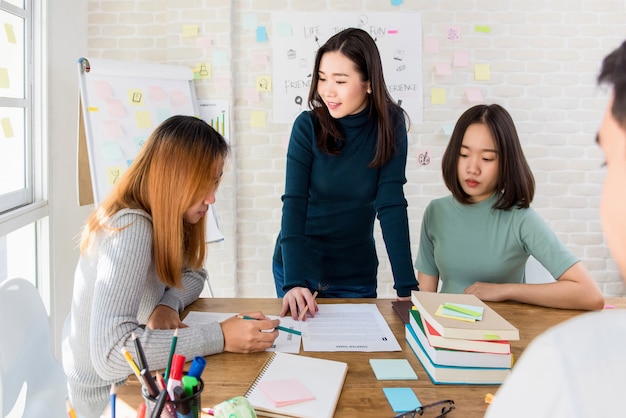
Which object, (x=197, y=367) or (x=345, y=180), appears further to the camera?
(x=345, y=180)

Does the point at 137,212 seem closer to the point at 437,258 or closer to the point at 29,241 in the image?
the point at 437,258

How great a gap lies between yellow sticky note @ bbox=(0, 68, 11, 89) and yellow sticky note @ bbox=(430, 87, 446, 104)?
229 centimetres

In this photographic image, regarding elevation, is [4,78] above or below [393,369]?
above

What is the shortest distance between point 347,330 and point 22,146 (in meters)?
2.12

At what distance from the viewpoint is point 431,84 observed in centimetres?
361

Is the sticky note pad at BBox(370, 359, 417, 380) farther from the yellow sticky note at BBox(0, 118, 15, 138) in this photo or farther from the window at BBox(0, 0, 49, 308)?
the yellow sticky note at BBox(0, 118, 15, 138)

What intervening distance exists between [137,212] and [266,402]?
54 cm

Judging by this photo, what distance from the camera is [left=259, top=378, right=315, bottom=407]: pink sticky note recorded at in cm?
108

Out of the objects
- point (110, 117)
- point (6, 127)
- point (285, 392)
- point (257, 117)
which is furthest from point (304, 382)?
point (257, 117)

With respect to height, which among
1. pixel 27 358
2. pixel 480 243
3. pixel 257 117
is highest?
pixel 257 117

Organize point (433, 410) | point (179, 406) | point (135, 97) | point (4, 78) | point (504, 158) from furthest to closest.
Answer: point (135, 97)
point (4, 78)
point (504, 158)
point (433, 410)
point (179, 406)

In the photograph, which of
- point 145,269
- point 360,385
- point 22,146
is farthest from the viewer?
point 22,146

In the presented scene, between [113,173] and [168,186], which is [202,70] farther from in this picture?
[168,186]

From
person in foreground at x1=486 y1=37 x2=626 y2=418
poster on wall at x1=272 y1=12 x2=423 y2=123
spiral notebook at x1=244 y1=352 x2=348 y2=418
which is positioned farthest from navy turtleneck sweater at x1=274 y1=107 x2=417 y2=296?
poster on wall at x1=272 y1=12 x2=423 y2=123
